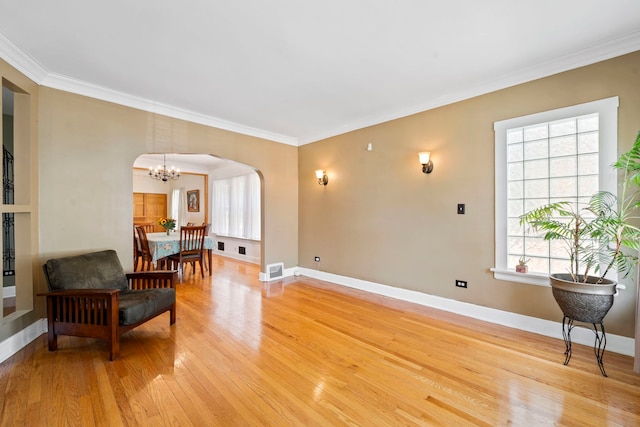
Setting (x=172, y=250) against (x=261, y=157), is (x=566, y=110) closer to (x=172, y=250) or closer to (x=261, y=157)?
(x=261, y=157)

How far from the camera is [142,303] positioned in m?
2.62

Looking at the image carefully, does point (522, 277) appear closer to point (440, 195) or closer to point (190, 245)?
point (440, 195)

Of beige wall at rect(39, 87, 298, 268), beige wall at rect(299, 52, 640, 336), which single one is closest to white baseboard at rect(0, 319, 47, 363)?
beige wall at rect(39, 87, 298, 268)

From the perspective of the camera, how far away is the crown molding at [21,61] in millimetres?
2364

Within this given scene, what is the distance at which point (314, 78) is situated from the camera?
9.99ft

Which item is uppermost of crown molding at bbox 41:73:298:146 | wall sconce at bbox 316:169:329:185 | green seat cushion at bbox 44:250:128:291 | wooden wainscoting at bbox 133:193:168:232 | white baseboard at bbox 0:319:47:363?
crown molding at bbox 41:73:298:146

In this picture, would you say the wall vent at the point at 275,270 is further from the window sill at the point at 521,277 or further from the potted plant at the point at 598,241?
the potted plant at the point at 598,241

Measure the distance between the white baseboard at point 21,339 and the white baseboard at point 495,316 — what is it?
3.82m

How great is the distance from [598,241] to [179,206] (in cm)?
1026

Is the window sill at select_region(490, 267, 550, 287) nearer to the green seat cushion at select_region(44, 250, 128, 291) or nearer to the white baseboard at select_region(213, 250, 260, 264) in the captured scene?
the green seat cushion at select_region(44, 250, 128, 291)

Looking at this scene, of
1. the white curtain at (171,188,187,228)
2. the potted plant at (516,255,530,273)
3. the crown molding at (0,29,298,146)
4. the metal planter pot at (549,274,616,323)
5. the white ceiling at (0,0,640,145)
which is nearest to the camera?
the white ceiling at (0,0,640,145)

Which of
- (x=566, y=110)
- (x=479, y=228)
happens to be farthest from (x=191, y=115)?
(x=566, y=110)

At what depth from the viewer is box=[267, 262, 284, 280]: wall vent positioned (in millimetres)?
5059

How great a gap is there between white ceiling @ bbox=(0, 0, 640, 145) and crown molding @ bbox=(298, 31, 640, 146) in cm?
1
